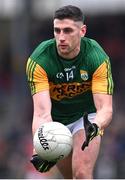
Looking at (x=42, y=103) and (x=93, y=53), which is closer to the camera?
(x=42, y=103)

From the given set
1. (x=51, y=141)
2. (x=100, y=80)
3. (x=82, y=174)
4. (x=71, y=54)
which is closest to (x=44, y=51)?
(x=71, y=54)

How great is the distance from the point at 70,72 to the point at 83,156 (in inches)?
39.1

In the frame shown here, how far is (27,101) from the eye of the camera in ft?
77.6

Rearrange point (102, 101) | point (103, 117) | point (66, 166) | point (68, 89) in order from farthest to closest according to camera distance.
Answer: point (66, 166), point (68, 89), point (102, 101), point (103, 117)

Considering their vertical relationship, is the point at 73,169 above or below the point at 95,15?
above

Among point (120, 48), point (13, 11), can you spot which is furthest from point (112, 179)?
point (120, 48)

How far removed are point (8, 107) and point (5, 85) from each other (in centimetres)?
223

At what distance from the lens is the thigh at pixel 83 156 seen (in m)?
11.7

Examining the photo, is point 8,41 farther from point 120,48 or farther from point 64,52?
point 64,52

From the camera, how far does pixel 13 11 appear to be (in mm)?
25406

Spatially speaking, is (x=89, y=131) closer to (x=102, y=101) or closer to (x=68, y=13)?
(x=102, y=101)

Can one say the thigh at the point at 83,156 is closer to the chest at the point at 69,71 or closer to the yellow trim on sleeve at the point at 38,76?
the chest at the point at 69,71

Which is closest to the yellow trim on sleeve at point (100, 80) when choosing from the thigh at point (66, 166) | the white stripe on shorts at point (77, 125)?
the white stripe on shorts at point (77, 125)

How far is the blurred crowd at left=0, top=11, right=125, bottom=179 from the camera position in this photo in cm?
1892
